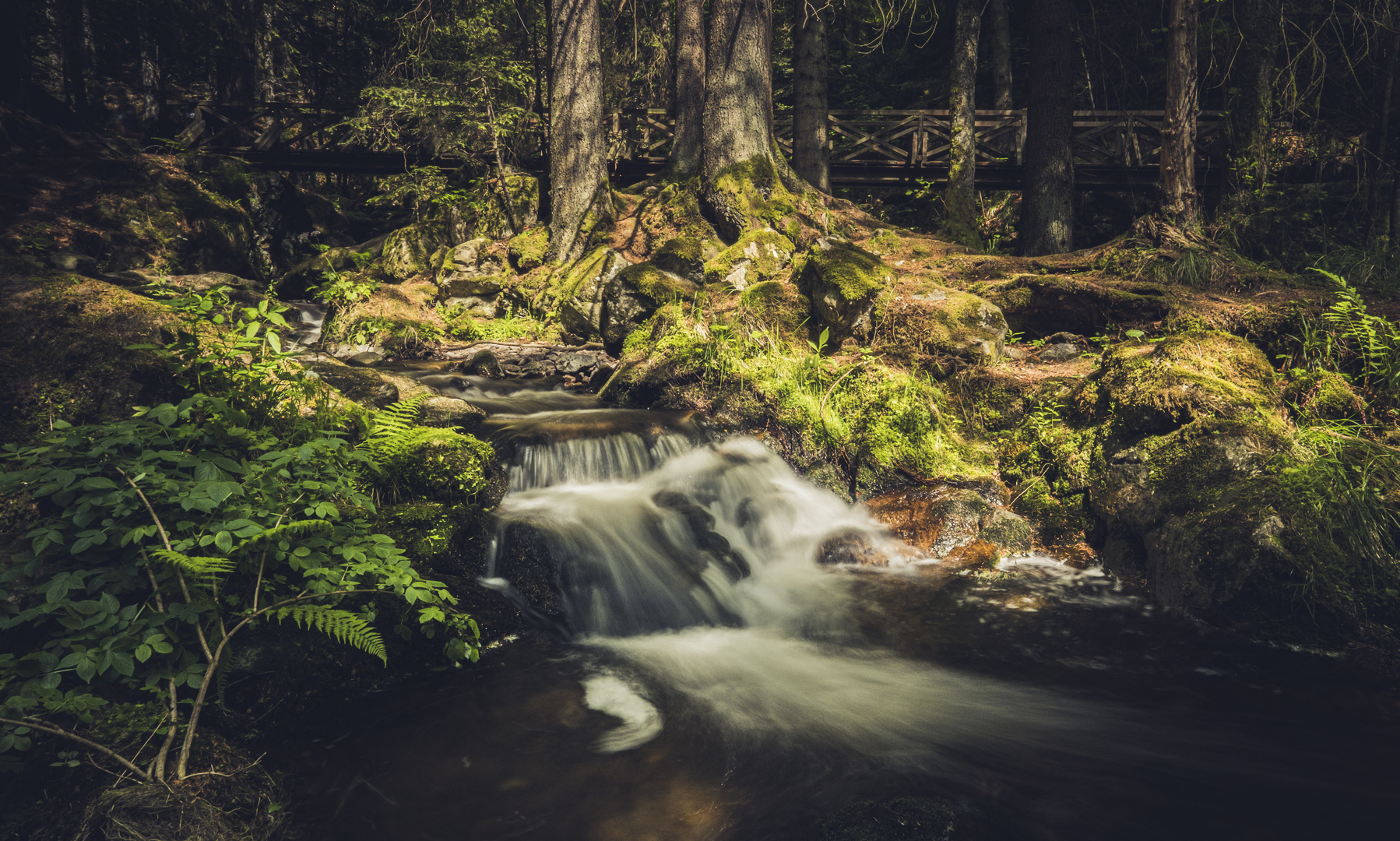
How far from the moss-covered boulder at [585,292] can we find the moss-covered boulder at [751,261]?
1.92 m

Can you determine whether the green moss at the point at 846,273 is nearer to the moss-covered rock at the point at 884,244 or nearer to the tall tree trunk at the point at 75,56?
the moss-covered rock at the point at 884,244

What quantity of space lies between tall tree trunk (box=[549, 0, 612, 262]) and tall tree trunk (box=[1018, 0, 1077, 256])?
667 centimetres

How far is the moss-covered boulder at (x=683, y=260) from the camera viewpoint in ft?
29.6

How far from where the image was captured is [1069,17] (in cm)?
915

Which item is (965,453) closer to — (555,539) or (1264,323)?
(1264,323)

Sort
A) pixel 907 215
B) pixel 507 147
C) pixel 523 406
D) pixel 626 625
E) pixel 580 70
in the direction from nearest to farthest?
pixel 626 625
pixel 523 406
pixel 580 70
pixel 507 147
pixel 907 215

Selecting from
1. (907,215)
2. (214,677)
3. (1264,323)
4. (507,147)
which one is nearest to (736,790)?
(214,677)

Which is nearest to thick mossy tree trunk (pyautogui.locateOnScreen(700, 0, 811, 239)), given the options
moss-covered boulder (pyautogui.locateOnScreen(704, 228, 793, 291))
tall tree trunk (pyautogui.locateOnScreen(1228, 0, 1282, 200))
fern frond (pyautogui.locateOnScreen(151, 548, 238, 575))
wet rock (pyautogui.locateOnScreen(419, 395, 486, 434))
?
moss-covered boulder (pyautogui.locateOnScreen(704, 228, 793, 291))

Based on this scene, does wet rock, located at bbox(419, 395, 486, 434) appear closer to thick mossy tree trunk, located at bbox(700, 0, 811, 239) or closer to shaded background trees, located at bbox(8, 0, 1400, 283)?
thick mossy tree trunk, located at bbox(700, 0, 811, 239)

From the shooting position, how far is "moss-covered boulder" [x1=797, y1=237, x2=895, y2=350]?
739 centimetres

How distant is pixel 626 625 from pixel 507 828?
1.84 m

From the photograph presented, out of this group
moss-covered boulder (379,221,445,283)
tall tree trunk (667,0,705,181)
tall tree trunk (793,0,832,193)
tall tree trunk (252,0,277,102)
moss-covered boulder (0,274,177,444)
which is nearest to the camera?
moss-covered boulder (0,274,177,444)

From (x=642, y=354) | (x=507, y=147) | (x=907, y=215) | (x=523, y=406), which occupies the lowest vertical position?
(x=523, y=406)

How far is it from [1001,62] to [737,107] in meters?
10.4
